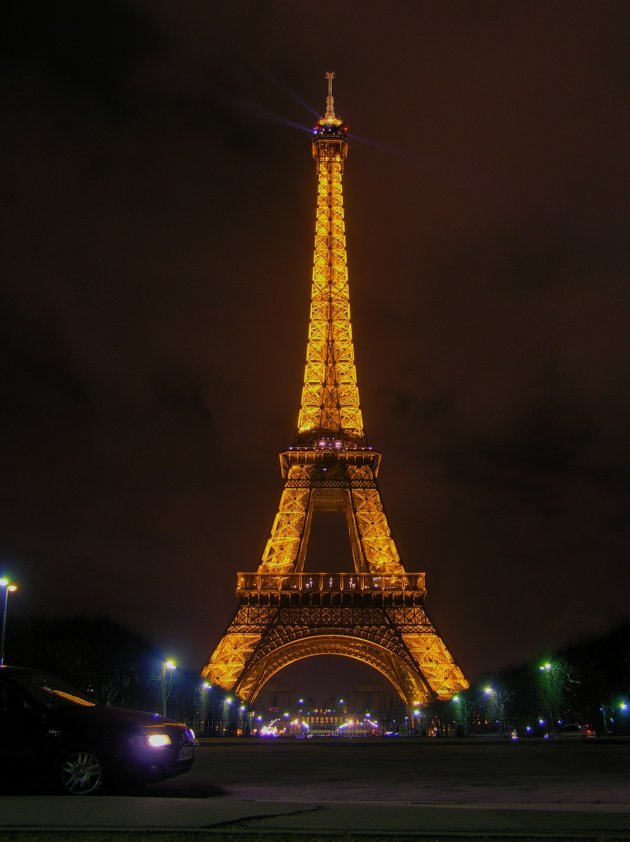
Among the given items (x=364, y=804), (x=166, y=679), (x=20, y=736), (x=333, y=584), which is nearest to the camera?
(x=364, y=804)

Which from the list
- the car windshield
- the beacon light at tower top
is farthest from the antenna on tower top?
the car windshield

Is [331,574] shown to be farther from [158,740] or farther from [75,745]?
[75,745]

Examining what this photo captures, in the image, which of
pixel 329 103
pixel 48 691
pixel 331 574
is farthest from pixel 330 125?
pixel 48 691

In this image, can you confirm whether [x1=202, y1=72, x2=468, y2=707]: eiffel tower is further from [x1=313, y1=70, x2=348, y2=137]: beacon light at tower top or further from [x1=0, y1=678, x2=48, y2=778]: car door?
[x1=0, y1=678, x2=48, y2=778]: car door

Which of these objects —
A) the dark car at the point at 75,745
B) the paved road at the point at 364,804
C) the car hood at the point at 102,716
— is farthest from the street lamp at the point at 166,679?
the dark car at the point at 75,745

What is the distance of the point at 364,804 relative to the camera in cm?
1112

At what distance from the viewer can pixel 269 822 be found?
9.57 m

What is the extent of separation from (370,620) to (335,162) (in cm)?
4175

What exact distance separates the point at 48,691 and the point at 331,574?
59.3 m

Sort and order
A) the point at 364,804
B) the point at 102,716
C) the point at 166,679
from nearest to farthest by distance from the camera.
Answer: the point at 364,804
the point at 102,716
the point at 166,679

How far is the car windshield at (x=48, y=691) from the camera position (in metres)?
12.8

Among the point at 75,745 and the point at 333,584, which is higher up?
the point at 333,584

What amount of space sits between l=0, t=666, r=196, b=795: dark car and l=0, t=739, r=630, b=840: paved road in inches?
15.3

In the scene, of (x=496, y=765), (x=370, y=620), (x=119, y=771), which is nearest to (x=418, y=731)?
(x=370, y=620)
